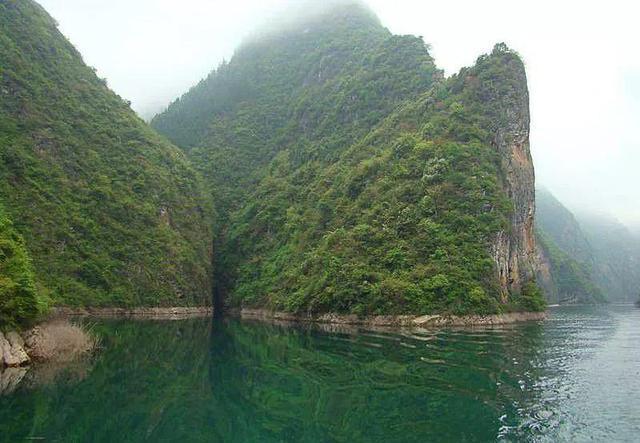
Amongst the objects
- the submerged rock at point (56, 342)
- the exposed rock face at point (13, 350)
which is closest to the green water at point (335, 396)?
the submerged rock at point (56, 342)

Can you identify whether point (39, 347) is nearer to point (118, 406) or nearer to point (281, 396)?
point (118, 406)

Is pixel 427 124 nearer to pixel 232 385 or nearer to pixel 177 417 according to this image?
pixel 232 385

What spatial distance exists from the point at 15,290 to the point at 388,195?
208 feet

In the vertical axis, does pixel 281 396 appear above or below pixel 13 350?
below

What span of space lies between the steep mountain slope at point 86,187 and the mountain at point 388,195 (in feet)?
49.4

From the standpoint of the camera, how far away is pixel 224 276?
12494 centimetres

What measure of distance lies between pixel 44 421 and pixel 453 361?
22429 mm

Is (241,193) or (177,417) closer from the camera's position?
(177,417)

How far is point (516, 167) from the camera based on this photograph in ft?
314

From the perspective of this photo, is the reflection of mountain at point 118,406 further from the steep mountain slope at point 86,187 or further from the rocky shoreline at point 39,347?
the steep mountain slope at point 86,187

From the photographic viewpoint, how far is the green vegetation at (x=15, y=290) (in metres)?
28.3

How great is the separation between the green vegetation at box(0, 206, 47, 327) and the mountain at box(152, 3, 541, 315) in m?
44.4

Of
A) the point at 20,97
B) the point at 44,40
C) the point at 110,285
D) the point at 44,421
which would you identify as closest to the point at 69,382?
the point at 44,421

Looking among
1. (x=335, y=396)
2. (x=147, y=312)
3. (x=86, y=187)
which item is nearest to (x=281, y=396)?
(x=335, y=396)
